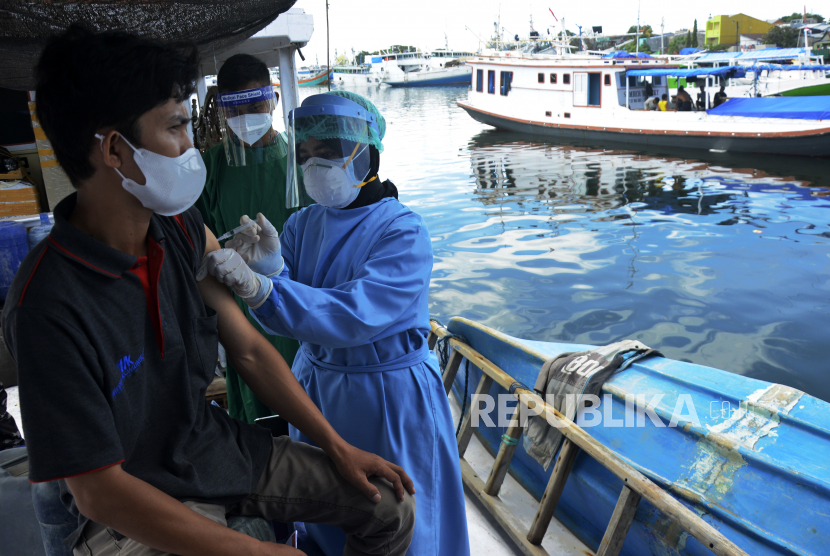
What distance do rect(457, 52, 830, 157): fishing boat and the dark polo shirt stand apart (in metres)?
18.2

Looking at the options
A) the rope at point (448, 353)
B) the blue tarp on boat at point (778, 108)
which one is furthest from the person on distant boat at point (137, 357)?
the blue tarp on boat at point (778, 108)

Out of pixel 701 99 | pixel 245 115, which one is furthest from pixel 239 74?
pixel 701 99

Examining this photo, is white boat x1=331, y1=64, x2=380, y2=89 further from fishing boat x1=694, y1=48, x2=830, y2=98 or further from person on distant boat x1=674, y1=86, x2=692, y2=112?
person on distant boat x1=674, y1=86, x2=692, y2=112

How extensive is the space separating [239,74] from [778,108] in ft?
60.9

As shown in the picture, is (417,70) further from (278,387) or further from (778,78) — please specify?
(278,387)

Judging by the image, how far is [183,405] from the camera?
141 cm

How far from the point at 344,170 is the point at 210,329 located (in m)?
0.67

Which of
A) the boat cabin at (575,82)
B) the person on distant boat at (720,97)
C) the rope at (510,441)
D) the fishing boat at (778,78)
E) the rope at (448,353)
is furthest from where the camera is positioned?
the fishing boat at (778,78)

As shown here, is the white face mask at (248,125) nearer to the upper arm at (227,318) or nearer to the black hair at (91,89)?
the upper arm at (227,318)

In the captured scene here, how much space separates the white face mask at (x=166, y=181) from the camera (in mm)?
1291

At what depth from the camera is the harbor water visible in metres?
6.91

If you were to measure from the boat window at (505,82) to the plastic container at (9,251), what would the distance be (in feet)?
69.5

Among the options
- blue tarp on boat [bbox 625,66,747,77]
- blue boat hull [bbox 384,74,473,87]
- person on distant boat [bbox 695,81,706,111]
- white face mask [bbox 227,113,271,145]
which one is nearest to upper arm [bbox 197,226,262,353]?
white face mask [bbox 227,113,271,145]

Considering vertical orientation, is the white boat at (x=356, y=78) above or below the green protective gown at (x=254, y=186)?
above
